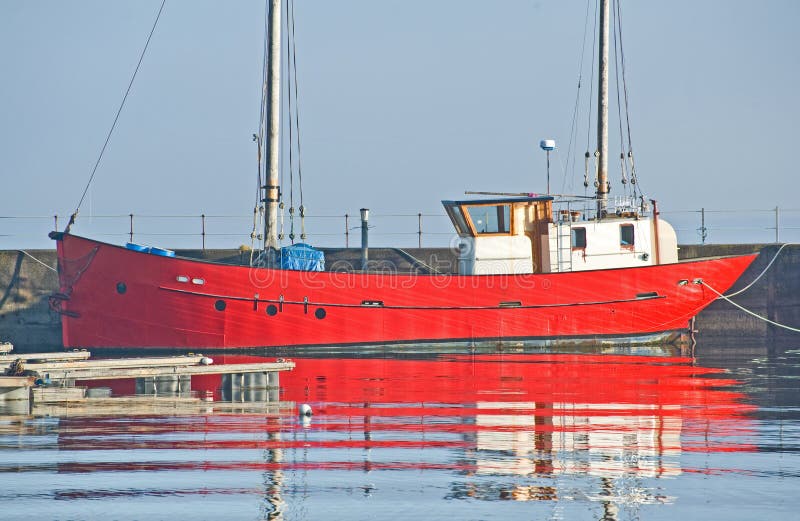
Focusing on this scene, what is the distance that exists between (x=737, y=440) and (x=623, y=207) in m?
17.7

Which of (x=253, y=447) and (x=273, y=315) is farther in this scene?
(x=273, y=315)

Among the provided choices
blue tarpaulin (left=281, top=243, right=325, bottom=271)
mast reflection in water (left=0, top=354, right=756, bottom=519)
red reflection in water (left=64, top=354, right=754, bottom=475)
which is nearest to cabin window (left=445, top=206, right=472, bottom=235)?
blue tarpaulin (left=281, top=243, right=325, bottom=271)

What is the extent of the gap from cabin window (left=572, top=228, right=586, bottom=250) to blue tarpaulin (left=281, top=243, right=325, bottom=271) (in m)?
5.93

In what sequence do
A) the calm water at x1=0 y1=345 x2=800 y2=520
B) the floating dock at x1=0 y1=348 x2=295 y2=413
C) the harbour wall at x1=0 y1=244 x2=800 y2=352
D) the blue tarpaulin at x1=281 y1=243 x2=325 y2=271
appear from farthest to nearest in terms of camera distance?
1. the harbour wall at x1=0 y1=244 x2=800 y2=352
2. the blue tarpaulin at x1=281 y1=243 x2=325 y2=271
3. the floating dock at x1=0 y1=348 x2=295 y2=413
4. the calm water at x1=0 y1=345 x2=800 y2=520

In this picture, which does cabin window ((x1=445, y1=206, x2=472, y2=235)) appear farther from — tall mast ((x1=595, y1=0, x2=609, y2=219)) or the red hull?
tall mast ((x1=595, y1=0, x2=609, y2=219))

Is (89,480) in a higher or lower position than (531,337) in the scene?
lower

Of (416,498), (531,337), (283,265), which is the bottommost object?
(416,498)

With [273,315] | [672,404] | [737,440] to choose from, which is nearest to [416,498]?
[737,440]

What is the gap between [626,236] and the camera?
26.9 meters

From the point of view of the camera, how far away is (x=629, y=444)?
9773 mm

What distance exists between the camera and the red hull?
970 inches

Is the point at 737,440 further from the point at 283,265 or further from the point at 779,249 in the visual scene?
the point at 779,249

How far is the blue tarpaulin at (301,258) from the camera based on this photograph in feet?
83.9

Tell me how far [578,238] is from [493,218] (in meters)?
2.07
